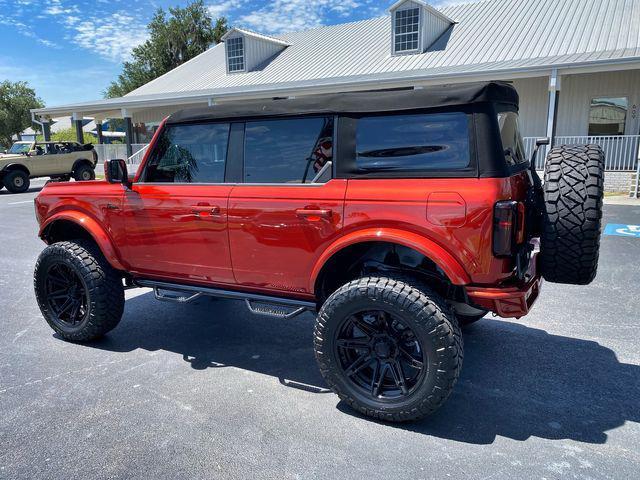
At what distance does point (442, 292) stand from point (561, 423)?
102 centimetres

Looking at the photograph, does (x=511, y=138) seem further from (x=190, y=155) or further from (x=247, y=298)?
(x=190, y=155)

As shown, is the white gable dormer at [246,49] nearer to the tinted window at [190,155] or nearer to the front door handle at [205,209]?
the tinted window at [190,155]

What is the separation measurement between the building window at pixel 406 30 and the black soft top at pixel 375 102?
1624 cm

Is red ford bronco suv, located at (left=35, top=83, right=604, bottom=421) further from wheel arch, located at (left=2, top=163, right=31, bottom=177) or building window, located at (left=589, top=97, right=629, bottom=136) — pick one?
wheel arch, located at (left=2, top=163, right=31, bottom=177)

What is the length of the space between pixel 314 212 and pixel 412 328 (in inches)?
36.5

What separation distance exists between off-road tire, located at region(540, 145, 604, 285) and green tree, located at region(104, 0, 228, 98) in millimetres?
40055

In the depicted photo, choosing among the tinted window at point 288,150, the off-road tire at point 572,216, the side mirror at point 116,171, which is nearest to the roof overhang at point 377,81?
the off-road tire at point 572,216

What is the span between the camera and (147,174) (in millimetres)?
3928

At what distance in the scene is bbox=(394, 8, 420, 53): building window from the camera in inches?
706

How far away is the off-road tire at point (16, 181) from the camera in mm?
17516

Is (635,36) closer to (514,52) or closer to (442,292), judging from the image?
(514,52)

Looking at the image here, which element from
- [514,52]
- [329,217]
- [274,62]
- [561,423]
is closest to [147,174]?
[329,217]

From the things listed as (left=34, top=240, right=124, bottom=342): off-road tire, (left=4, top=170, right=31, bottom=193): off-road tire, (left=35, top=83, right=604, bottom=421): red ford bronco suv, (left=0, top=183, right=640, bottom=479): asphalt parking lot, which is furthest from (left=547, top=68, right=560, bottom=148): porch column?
(left=4, top=170, right=31, bottom=193): off-road tire

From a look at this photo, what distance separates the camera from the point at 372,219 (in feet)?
9.55
